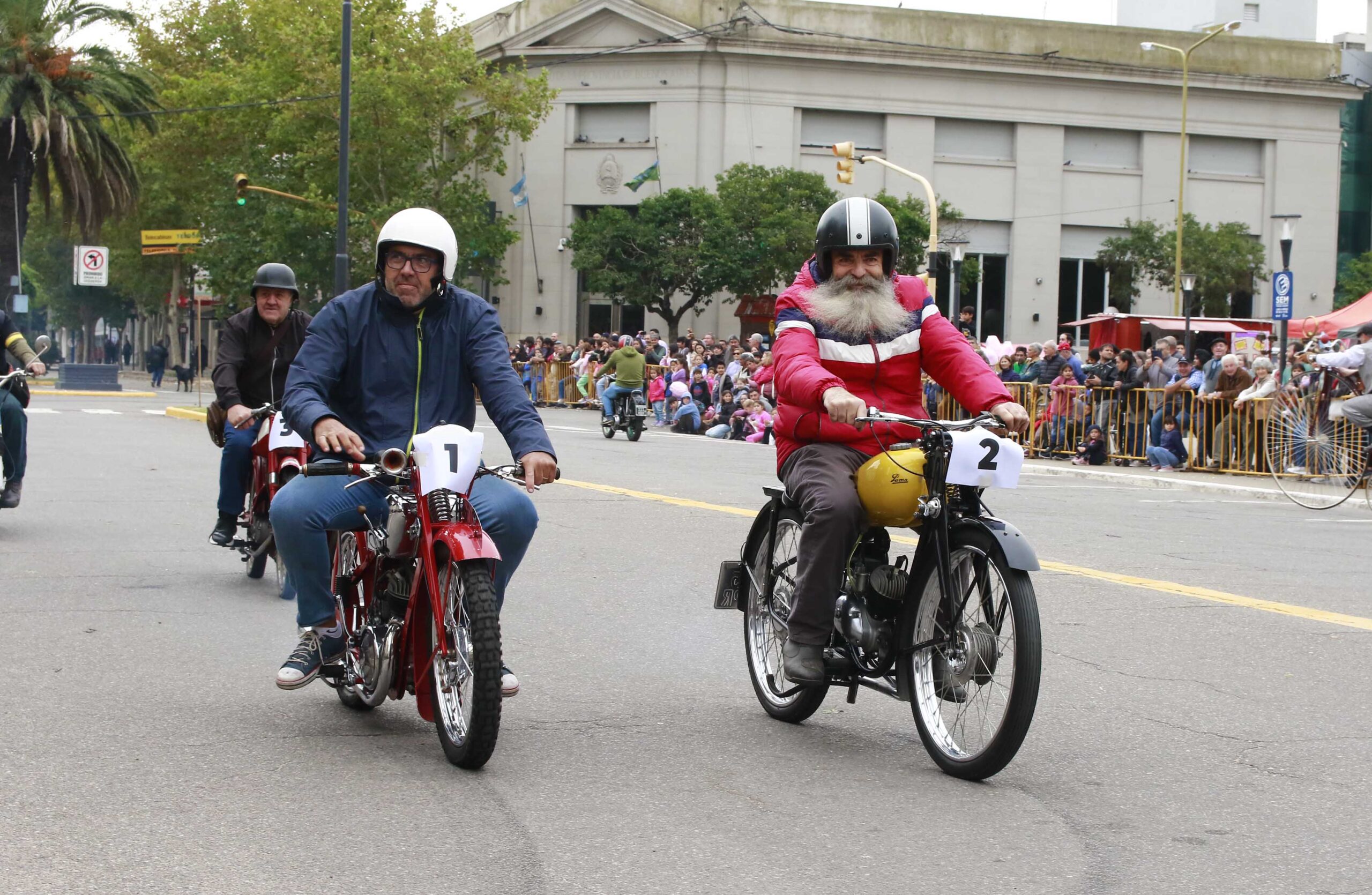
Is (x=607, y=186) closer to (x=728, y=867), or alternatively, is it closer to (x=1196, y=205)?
(x=1196, y=205)

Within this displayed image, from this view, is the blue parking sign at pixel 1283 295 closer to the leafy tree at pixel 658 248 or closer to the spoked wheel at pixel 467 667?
the spoked wheel at pixel 467 667

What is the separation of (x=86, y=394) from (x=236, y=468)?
35861 mm

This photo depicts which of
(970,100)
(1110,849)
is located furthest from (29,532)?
(970,100)

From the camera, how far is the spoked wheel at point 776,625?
19.1ft

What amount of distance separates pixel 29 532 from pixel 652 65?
157ft

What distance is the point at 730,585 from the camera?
6211 mm

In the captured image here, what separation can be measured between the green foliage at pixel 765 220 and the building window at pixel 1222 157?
49.7ft

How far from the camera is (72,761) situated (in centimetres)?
513

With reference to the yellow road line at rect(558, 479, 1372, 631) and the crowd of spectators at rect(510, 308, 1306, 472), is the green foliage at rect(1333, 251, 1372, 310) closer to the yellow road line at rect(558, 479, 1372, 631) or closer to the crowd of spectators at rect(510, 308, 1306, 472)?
the crowd of spectators at rect(510, 308, 1306, 472)

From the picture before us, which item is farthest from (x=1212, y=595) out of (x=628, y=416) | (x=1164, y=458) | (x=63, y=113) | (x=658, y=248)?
(x=658, y=248)

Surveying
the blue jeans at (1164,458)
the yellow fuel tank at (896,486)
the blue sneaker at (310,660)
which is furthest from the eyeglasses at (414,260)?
the blue jeans at (1164,458)

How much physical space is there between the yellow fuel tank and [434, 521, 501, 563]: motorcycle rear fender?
118 centimetres

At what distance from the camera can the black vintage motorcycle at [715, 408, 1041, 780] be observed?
4.80 metres

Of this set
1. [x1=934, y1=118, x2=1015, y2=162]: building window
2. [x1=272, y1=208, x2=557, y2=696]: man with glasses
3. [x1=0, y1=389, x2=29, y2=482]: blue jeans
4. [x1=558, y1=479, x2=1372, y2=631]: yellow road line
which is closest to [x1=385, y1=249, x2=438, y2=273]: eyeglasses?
[x1=272, y1=208, x2=557, y2=696]: man with glasses
